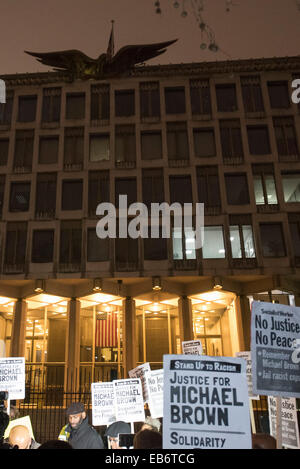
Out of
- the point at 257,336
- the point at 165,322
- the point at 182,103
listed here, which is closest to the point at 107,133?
the point at 182,103

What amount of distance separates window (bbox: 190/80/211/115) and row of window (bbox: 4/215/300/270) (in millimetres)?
7998

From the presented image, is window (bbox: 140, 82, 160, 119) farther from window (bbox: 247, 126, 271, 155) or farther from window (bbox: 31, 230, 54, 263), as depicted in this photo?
window (bbox: 31, 230, 54, 263)

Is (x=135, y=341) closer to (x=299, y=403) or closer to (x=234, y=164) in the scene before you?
(x=299, y=403)

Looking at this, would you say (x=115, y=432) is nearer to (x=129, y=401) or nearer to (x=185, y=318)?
(x=129, y=401)

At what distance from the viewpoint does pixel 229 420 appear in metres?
5.00

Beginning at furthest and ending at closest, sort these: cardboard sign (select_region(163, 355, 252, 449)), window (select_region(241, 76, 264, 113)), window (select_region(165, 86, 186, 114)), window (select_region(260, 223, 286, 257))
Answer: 1. window (select_region(165, 86, 186, 114))
2. window (select_region(241, 76, 264, 113))
3. window (select_region(260, 223, 286, 257))
4. cardboard sign (select_region(163, 355, 252, 449))

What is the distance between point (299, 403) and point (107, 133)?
19.3 metres

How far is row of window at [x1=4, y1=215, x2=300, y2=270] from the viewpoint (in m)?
24.5

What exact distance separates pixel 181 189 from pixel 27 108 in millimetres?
12148

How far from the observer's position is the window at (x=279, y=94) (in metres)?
27.8

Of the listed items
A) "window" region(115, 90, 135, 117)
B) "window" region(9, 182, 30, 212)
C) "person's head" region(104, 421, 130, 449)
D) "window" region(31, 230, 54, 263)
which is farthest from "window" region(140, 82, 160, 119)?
"person's head" region(104, 421, 130, 449)

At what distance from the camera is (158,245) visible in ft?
81.3

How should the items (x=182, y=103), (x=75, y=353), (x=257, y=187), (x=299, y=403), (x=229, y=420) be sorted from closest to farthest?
(x=229, y=420)
(x=299, y=403)
(x=75, y=353)
(x=257, y=187)
(x=182, y=103)

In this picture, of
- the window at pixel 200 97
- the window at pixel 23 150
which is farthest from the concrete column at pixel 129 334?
the window at pixel 200 97
